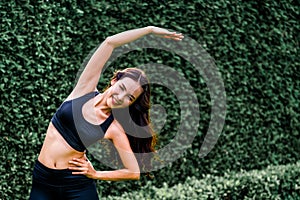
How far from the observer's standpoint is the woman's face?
10.3 ft

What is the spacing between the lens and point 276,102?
20.9 feet

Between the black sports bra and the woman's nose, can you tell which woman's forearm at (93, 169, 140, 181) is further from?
the woman's nose

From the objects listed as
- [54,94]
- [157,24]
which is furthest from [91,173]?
[157,24]

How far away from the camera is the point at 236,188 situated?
5.25m

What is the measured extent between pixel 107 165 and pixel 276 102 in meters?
2.14

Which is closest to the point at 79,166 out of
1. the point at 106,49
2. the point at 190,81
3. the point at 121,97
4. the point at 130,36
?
the point at 121,97

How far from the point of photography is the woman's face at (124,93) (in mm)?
3152

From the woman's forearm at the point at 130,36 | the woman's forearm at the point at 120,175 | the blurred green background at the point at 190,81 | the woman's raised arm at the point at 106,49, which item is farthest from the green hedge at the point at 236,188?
the woman's forearm at the point at 130,36

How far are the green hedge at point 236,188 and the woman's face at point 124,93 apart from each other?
6.45ft

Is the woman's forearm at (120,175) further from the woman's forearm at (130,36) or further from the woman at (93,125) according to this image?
the woman's forearm at (130,36)

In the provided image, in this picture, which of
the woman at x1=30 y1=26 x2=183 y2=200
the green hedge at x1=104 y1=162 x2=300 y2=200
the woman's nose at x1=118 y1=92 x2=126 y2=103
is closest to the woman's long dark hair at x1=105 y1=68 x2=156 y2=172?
the woman at x1=30 y1=26 x2=183 y2=200

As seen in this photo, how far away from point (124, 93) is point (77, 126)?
342 millimetres

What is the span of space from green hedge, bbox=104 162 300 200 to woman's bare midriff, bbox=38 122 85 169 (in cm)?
181

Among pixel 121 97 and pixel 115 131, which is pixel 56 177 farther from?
pixel 121 97
